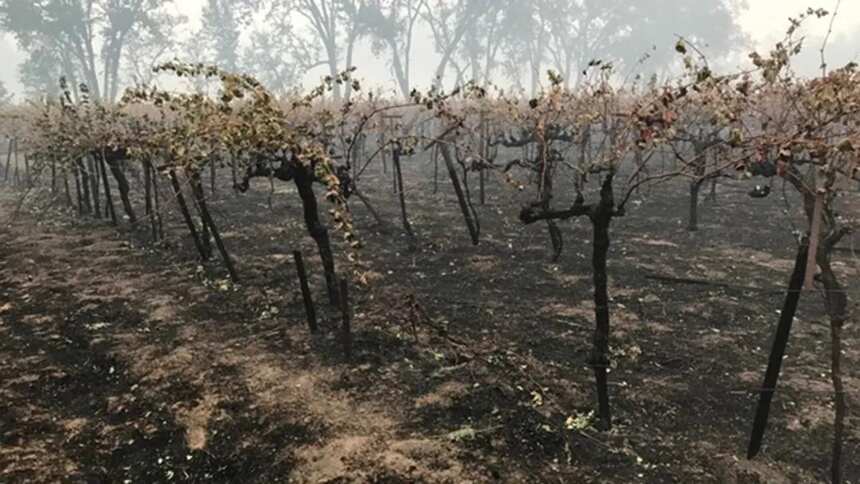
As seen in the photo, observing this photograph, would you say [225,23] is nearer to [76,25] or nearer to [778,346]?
[76,25]

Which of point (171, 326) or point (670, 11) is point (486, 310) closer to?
point (171, 326)

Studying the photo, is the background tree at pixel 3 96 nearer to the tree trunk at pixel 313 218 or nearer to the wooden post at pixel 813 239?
the tree trunk at pixel 313 218

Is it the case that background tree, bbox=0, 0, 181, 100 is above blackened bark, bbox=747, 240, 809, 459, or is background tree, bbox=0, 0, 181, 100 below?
above

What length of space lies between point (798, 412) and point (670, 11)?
57.7 m

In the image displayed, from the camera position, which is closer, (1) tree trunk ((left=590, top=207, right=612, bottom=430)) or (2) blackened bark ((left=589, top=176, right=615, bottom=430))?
(2) blackened bark ((left=589, top=176, right=615, bottom=430))

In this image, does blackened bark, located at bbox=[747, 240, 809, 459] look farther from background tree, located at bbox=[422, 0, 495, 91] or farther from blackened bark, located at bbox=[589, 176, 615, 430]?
background tree, located at bbox=[422, 0, 495, 91]

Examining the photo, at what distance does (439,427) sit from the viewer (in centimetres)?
570

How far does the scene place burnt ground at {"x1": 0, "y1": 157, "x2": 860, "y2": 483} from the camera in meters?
5.24

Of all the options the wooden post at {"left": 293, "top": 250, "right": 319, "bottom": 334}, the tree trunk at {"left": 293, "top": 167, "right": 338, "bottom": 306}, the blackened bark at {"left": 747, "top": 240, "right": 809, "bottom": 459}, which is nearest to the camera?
the blackened bark at {"left": 747, "top": 240, "right": 809, "bottom": 459}

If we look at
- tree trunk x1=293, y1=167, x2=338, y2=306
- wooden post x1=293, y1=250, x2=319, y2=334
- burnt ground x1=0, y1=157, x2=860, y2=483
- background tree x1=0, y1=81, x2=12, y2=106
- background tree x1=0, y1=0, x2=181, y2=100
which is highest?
background tree x1=0, y1=0, x2=181, y2=100

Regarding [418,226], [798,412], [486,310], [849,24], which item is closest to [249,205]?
[418,226]

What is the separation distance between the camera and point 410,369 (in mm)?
6918

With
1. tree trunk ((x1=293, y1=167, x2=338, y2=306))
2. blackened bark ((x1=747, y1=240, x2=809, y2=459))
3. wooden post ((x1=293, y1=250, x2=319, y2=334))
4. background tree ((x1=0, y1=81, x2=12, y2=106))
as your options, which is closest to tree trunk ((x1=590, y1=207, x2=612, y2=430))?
blackened bark ((x1=747, y1=240, x2=809, y2=459))

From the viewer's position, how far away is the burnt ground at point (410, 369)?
5242 millimetres
